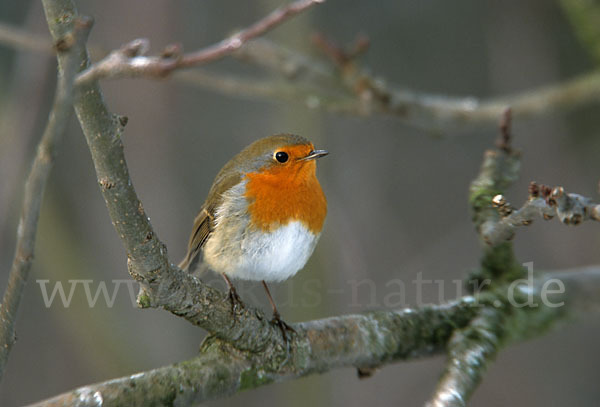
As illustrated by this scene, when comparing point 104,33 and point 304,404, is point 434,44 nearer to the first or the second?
point 104,33

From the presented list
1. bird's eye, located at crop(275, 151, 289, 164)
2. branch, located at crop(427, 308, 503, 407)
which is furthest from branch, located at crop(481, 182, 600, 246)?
bird's eye, located at crop(275, 151, 289, 164)

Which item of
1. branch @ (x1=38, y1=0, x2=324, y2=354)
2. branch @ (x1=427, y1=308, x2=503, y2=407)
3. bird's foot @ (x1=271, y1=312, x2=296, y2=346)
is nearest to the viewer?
branch @ (x1=38, y1=0, x2=324, y2=354)

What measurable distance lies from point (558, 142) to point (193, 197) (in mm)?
3125

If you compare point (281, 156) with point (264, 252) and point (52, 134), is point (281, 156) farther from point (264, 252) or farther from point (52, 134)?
point (52, 134)

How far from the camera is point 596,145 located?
4875mm

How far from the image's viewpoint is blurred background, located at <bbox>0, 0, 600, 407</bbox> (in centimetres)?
446

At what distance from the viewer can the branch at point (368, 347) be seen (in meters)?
1.98

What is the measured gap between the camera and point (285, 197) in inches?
123

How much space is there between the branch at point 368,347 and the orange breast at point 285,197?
65 centimetres

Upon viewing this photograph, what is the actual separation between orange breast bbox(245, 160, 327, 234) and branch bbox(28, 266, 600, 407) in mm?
649

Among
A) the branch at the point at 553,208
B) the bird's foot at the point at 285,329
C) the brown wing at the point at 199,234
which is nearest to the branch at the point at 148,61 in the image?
the branch at the point at 553,208

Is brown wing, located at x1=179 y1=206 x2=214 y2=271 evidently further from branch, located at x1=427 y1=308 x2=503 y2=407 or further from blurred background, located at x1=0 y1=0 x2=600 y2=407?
branch, located at x1=427 y1=308 x2=503 y2=407

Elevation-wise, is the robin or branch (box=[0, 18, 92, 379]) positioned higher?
branch (box=[0, 18, 92, 379])

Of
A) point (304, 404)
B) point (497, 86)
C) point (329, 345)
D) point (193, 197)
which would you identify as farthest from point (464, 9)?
point (329, 345)
